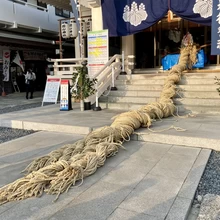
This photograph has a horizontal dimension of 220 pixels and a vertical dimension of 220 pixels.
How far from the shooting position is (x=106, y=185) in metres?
3.06

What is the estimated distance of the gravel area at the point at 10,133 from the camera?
5.35 metres

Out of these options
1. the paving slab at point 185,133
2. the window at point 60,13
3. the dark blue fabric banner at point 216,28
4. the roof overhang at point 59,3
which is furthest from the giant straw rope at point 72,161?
the window at point 60,13

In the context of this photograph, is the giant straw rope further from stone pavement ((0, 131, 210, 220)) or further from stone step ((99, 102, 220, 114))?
stone step ((99, 102, 220, 114))

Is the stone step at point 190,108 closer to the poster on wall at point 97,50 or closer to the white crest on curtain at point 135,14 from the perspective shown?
the poster on wall at point 97,50

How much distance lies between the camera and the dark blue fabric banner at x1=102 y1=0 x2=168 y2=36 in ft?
28.1

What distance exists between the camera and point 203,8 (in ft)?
26.1

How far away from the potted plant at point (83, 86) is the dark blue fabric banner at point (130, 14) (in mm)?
2589

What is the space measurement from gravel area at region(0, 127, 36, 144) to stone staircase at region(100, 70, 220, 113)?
273cm

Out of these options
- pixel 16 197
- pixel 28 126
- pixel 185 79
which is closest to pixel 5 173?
pixel 16 197

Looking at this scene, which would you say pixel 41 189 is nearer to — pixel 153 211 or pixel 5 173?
pixel 5 173

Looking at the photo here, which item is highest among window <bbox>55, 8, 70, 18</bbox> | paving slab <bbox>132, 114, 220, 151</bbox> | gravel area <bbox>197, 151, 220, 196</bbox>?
window <bbox>55, 8, 70, 18</bbox>

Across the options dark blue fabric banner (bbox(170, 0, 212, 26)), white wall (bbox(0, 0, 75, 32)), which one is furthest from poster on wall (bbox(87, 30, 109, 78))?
white wall (bbox(0, 0, 75, 32))

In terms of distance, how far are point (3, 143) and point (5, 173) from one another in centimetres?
160

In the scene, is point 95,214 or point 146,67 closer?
point 95,214
